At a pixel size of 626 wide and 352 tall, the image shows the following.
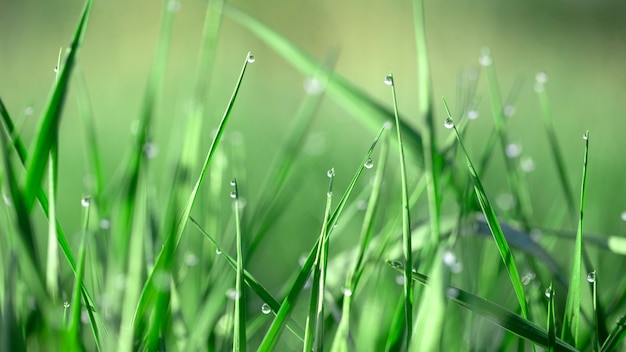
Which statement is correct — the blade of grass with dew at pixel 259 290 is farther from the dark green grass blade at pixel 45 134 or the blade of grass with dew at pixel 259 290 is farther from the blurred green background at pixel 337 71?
the blurred green background at pixel 337 71

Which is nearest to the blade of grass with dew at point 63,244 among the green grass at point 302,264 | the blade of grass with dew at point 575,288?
the green grass at point 302,264

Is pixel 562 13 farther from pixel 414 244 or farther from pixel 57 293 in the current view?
pixel 57 293

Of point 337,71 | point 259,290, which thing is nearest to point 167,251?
→ point 259,290

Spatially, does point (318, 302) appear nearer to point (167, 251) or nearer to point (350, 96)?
point (167, 251)

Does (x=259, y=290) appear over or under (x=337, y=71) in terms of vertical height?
under

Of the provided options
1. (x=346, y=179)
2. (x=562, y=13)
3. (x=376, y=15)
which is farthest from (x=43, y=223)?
(x=562, y=13)
